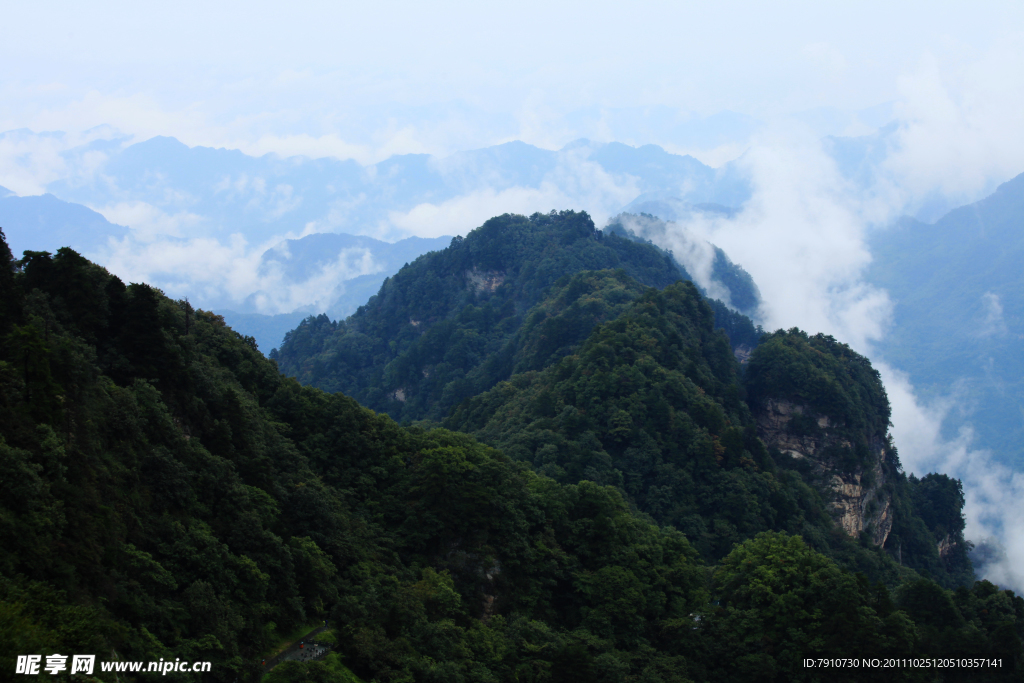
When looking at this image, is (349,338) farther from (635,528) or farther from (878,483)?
(635,528)

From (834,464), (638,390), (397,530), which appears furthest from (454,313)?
(397,530)

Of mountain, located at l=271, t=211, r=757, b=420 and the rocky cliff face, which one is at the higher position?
mountain, located at l=271, t=211, r=757, b=420

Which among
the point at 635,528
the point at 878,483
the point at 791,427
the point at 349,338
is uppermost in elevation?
the point at 349,338

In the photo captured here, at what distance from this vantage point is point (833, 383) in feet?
236

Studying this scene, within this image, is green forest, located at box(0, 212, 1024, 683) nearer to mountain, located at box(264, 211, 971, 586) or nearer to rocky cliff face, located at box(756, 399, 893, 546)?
mountain, located at box(264, 211, 971, 586)

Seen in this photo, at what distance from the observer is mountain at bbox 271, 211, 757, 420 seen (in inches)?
4232

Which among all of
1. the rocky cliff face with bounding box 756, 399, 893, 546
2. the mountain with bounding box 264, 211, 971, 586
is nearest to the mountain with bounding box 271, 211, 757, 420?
the mountain with bounding box 264, 211, 971, 586

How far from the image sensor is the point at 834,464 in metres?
69.7

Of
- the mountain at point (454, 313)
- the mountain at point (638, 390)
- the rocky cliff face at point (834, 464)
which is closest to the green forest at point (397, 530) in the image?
the mountain at point (638, 390)

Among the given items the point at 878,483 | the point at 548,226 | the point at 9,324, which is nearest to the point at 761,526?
the point at 878,483

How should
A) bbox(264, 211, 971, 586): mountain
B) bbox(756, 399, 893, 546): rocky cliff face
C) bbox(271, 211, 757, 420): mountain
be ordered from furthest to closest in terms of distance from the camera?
1. bbox(271, 211, 757, 420): mountain
2. bbox(756, 399, 893, 546): rocky cliff face
3. bbox(264, 211, 971, 586): mountain

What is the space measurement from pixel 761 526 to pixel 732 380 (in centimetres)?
2295

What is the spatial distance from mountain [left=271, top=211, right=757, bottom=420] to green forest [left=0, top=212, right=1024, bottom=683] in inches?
1682

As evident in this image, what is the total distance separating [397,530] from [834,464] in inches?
1937
